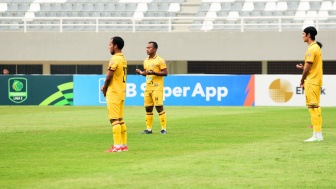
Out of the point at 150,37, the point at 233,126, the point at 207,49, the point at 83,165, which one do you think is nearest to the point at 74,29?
the point at 150,37

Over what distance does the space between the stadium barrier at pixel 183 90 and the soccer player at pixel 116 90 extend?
60.1ft

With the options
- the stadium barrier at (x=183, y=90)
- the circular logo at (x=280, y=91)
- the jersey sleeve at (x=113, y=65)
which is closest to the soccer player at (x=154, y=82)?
the jersey sleeve at (x=113, y=65)

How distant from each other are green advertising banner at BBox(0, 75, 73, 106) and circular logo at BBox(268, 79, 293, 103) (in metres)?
9.74

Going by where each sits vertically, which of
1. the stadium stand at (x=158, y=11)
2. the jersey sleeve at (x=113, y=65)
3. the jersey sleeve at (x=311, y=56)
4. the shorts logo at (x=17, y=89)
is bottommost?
the shorts logo at (x=17, y=89)

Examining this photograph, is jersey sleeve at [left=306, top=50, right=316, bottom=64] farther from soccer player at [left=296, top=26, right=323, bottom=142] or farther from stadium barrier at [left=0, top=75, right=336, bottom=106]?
stadium barrier at [left=0, top=75, right=336, bottom=106]

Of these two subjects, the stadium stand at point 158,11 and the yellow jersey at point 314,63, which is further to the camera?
the stadium stand at point 158,11

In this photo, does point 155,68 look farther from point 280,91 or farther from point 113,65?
point 280,91

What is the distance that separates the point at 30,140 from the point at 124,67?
2.94 metres

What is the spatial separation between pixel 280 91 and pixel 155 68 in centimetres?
1576

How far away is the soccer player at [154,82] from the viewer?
42.0ft

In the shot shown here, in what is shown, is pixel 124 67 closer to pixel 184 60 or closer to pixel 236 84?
pixel 236 84

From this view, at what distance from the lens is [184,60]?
112 ft

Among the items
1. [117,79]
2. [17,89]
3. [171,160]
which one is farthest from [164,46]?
[171,160]

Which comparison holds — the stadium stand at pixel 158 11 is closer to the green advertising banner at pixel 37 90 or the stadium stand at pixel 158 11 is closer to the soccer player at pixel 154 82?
the green advertising banner at pixel 37 90
